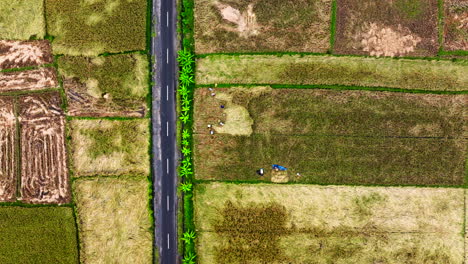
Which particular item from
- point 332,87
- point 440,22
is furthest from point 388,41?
point 332,87

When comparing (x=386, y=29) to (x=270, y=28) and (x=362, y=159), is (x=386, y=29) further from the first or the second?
(x=362, y=159)

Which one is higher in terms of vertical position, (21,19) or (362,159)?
(21,19)

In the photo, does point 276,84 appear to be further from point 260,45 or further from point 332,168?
point 332,168

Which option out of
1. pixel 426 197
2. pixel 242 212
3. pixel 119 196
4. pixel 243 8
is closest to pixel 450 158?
pixel 426 197

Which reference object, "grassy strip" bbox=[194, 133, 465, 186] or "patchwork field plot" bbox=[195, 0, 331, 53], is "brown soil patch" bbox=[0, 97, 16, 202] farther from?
"grassy strip" bbox=[194, 133, 465, 186]

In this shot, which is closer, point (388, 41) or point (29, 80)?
point (388, 41)

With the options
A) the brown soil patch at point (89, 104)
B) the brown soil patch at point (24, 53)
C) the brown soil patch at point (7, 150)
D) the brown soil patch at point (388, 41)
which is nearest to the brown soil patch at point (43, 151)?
the brown soil patch at point (7, 150)

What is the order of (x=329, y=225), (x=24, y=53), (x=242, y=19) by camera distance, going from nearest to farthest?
(x=329, y=225) → (x=242, y=19) → (x=24, y=53)
